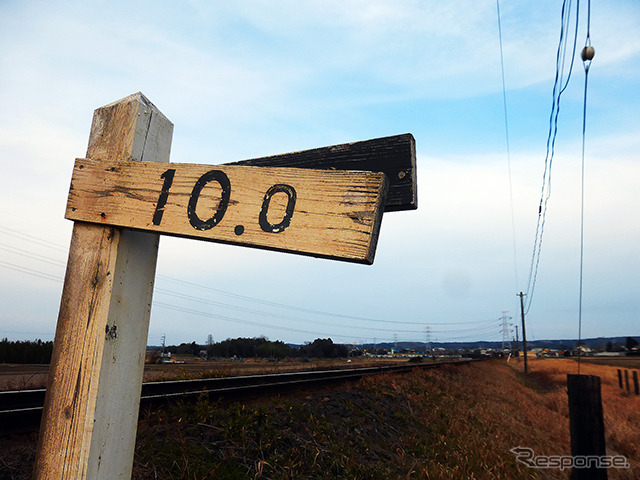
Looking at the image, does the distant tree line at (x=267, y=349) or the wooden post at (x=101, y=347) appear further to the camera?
the distant tree line at (x=267, y=349)

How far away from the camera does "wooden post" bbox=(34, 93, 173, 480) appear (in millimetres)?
1235

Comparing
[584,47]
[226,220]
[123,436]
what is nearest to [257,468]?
[123,436]

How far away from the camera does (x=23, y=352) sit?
18406mm

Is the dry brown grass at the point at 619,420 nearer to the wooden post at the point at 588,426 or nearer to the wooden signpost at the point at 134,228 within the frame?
the wooden post at the point at 588,426

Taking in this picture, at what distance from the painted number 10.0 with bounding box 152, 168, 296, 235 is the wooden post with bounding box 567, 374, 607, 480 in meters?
3.86

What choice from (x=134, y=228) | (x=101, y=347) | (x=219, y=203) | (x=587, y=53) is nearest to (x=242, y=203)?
(x=219, y=203)

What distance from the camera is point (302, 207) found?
Answer: 1115mm

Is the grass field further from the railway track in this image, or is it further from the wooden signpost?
the wooden signpost

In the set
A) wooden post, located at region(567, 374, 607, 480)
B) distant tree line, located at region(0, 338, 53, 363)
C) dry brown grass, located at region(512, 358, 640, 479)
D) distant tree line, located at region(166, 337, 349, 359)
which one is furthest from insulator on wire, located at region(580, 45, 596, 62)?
distant tree line, located at region(166, 337, 349, 359)

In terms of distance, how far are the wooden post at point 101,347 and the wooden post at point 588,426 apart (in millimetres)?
3900

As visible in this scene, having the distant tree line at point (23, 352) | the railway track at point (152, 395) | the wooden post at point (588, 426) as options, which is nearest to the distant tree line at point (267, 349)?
the distant tree line at point (23, 352)

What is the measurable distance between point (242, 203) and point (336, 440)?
3.68m

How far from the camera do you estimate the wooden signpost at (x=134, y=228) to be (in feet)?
3.60

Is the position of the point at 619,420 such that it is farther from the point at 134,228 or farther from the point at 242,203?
the point at 134,228
